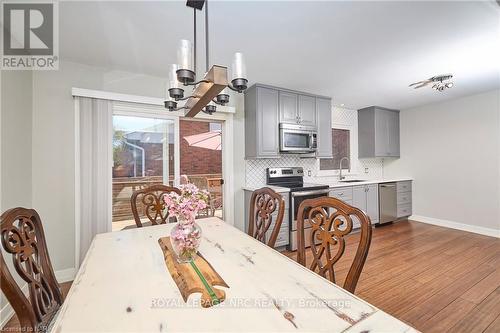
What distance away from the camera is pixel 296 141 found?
349 centimetres

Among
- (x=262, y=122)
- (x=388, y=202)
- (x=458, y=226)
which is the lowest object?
(x=458, y=226)

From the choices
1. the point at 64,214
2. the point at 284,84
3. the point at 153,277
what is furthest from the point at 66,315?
the point at 284,84

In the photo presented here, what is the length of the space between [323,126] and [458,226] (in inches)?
124

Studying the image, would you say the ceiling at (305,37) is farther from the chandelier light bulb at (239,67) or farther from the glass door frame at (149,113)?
the chandelier light bulb at (239,67)

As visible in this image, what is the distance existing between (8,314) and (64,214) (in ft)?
2.95

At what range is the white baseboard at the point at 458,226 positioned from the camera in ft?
12.3

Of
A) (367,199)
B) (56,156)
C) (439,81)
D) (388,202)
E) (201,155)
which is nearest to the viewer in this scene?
(56,156)

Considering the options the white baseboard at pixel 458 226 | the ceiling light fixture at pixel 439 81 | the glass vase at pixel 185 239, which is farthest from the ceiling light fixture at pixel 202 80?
the white baseboard at pixel 458 226

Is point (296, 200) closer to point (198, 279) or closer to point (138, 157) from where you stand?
point (138, 157)

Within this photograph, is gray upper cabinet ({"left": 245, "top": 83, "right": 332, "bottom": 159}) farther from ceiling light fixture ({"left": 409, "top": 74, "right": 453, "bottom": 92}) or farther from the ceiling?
ceiling light fixture ({"left": 409, "top": 74, "right": 453, "bottom": 92})

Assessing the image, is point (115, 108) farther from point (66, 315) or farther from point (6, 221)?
point (66, 315)

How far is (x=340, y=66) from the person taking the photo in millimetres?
2656

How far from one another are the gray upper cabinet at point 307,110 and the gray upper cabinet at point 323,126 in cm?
10

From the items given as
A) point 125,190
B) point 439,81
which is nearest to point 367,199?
point 439,81
